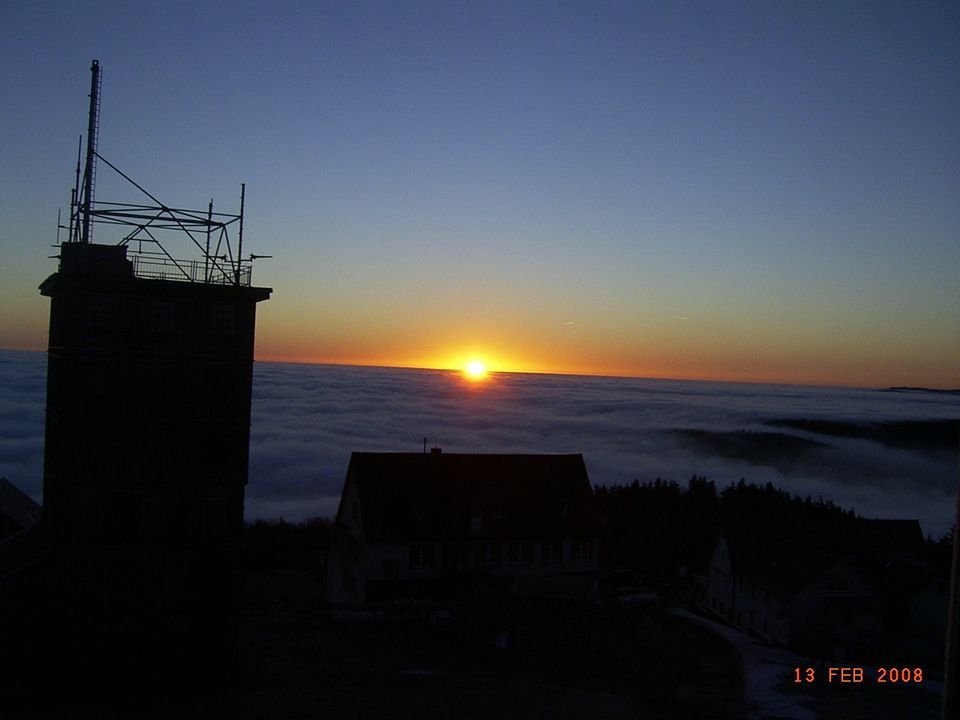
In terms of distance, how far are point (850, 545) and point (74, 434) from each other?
29653mm

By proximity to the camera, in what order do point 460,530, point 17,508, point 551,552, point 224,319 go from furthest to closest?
1. point 551,552
2. point 460,530
3. point 17,508
4. point 224,319

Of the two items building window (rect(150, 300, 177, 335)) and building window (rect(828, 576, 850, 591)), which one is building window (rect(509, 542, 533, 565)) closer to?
building window (rect(828, 576, 850, 591))

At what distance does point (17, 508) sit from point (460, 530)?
1550 cm

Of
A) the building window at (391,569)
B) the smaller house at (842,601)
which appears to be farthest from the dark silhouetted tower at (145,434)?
the smaller house at (842,601)

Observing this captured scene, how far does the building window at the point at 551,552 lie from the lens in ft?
103

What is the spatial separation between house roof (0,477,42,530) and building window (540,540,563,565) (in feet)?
60.4

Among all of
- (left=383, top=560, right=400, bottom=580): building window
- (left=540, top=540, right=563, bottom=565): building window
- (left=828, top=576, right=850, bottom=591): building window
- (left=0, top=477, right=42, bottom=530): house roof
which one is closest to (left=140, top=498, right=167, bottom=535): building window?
(left=0, top=477, right=42, bottom=530): house roof

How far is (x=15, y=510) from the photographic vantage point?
22.1 m

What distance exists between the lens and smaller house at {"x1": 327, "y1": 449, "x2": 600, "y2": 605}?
2914 cm

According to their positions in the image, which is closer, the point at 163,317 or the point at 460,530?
the point at 163,317

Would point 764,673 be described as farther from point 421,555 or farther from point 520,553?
point 421,555

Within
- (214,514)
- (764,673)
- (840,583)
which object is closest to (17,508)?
(214,514)

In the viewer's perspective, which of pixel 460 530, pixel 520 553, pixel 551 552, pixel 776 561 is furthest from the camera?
pixel 551 552

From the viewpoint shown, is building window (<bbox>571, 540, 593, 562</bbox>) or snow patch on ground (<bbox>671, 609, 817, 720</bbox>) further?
building window (<bbox>571, 540, 593, 562</bbox>)
